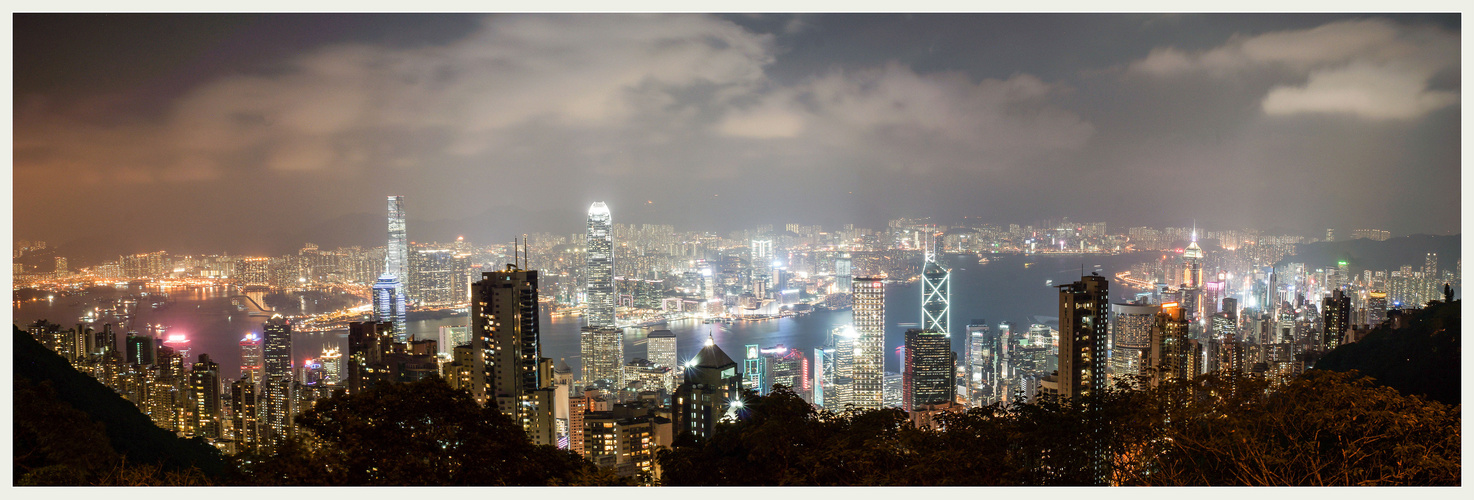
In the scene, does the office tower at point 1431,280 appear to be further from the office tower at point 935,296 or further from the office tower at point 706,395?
the office tower at point 706,395

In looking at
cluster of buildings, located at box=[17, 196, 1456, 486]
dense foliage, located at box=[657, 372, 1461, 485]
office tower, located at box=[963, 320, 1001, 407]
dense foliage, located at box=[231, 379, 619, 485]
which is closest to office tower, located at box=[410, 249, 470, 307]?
cluster of buildings, located at box=[17, 196, 1456, 486]

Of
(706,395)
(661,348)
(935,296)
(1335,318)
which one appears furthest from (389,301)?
(1335,318)

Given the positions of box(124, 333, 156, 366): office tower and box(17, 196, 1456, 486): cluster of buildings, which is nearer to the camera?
box(17, 196, 1456, 486): cluster of buildings

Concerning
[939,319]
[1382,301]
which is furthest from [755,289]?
[1382,301]

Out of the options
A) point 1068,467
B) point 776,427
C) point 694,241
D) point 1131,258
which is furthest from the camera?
point 694,241

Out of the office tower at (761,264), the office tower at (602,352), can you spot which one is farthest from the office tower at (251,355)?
the office tower at (761,264)

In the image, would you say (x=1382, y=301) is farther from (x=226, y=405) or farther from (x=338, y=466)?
(x=226, y=405)

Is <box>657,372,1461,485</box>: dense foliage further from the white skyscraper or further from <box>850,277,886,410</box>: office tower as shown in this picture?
<box>850,277,886,410</box>: office tower
